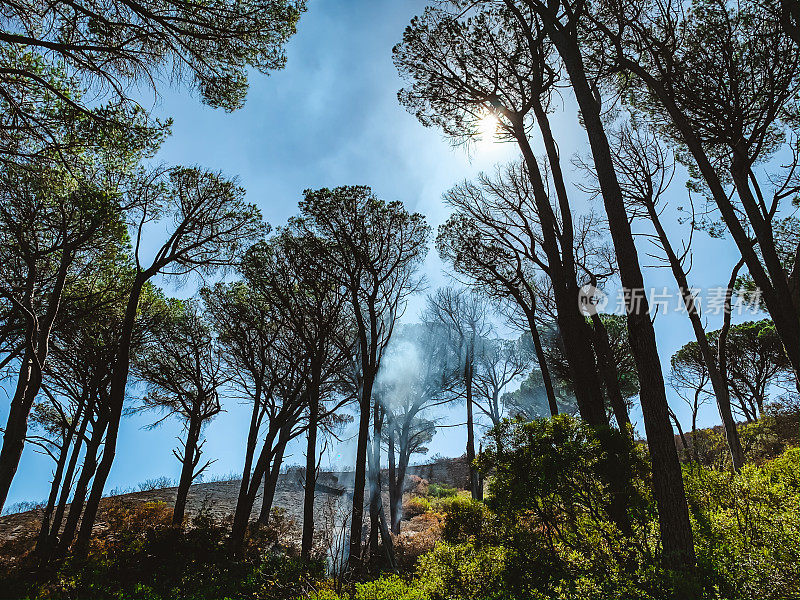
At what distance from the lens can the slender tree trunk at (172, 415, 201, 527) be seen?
12.8 m

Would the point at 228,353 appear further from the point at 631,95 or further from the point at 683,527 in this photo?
the point at 631,95

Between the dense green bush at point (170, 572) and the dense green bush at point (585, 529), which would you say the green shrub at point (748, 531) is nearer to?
the dense green bush at point (585, 529)

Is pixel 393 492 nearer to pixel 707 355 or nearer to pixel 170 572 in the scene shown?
pixel 170 572

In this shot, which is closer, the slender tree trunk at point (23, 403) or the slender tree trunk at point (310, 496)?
the slender tree trunk at point (23, 403)

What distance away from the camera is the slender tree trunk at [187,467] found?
12.8 metres

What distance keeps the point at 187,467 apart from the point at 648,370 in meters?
14.1

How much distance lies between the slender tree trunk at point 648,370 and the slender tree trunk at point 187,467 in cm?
1302

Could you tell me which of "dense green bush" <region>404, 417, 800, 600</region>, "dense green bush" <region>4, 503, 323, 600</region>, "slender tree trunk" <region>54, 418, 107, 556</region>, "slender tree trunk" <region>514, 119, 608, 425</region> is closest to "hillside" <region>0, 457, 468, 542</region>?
"dense green bush" <region>4, 503, 323, 600</region>

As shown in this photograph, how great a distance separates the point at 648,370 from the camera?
4.41 metres

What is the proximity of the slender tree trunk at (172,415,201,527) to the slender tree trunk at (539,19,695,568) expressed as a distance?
13020mm

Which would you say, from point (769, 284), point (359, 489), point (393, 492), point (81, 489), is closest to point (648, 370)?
point (769, 284)

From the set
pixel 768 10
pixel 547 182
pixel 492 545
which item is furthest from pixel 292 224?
pixel 768 10

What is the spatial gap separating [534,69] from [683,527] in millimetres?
8662

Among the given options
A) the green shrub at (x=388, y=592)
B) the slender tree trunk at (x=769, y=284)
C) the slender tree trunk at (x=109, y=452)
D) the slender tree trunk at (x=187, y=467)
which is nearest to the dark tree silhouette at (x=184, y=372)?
the slender tree trunk at (x=187, y=467)
